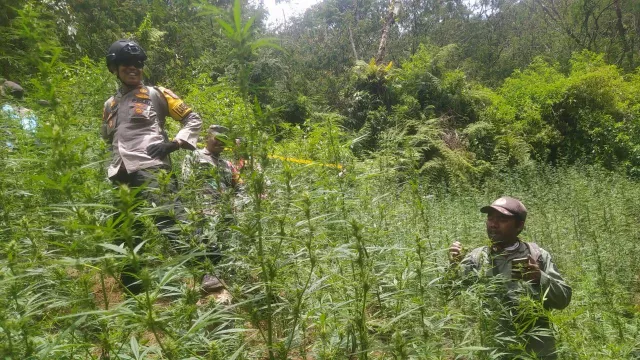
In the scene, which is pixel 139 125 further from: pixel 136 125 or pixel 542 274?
pixel 542 274

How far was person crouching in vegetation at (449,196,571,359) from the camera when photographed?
2273mm

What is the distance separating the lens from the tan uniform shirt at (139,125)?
10.0 ft

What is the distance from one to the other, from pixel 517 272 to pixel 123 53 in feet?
9.57

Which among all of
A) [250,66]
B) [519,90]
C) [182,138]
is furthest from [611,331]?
[519,90]

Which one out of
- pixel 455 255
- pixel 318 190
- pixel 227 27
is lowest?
pixel 455 255

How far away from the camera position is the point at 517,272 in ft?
8.23

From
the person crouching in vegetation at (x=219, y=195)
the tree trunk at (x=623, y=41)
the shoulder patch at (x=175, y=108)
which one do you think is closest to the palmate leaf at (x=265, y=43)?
the person crouching in vegetation at (x=219, y=195)

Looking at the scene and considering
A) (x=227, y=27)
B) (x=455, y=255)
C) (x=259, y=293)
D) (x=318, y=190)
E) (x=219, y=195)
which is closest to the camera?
(x=227, y=27)

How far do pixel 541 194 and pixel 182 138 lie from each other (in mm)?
7444

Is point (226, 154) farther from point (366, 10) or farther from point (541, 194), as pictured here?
point (366, 10)

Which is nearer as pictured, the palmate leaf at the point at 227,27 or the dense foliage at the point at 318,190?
the palmate leaf at the point at 227,27

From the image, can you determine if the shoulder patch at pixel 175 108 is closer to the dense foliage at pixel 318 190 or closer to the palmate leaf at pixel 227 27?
the dense foliage at pixel 318 190

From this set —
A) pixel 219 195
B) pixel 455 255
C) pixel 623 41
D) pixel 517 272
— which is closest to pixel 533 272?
pixel 517 272

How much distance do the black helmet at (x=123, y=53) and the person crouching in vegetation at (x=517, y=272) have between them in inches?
98.2
